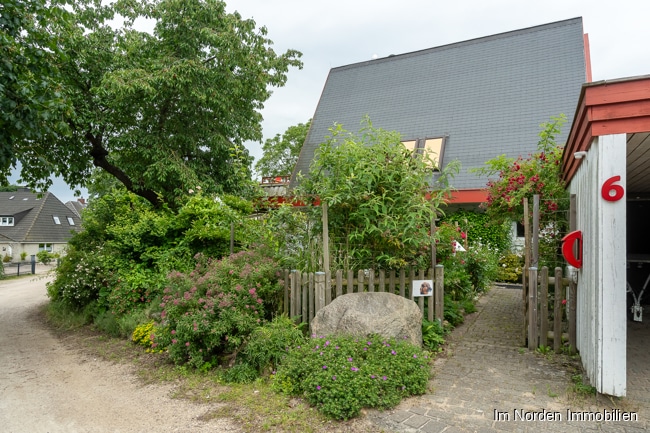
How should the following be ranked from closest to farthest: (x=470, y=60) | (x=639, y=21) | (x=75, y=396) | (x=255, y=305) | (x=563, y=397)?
(x=563, y=397), (x=75, y=396), (x=255, y=305), (x=639, y=21), (x=470, y=60)

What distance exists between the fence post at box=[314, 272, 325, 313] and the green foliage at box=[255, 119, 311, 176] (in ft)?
65.7

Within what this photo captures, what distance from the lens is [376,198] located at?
5.27 metres

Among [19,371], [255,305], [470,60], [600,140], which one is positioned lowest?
[19,371]

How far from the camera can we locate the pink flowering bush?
199 inches

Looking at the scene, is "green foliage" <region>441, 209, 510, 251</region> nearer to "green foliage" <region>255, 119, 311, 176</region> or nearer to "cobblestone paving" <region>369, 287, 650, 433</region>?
"cobblestone paving" <region>369, 287, 650, 433</region>

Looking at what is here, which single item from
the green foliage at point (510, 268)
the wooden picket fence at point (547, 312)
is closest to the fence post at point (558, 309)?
the wooden picket fence at point (547, 312)

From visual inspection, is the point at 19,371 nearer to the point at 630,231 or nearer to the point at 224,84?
the point at 224,84

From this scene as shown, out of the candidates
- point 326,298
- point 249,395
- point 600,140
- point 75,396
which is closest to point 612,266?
point 600,140


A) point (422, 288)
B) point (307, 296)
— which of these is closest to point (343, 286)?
point (307, 296)

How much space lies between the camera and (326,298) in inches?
214

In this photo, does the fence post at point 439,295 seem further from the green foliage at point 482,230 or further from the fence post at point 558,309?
the green foliage at point 482,230

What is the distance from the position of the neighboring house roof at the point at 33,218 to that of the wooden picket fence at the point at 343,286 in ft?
114

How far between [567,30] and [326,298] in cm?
1415

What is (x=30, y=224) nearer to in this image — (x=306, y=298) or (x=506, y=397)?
(x=306, y=298)
